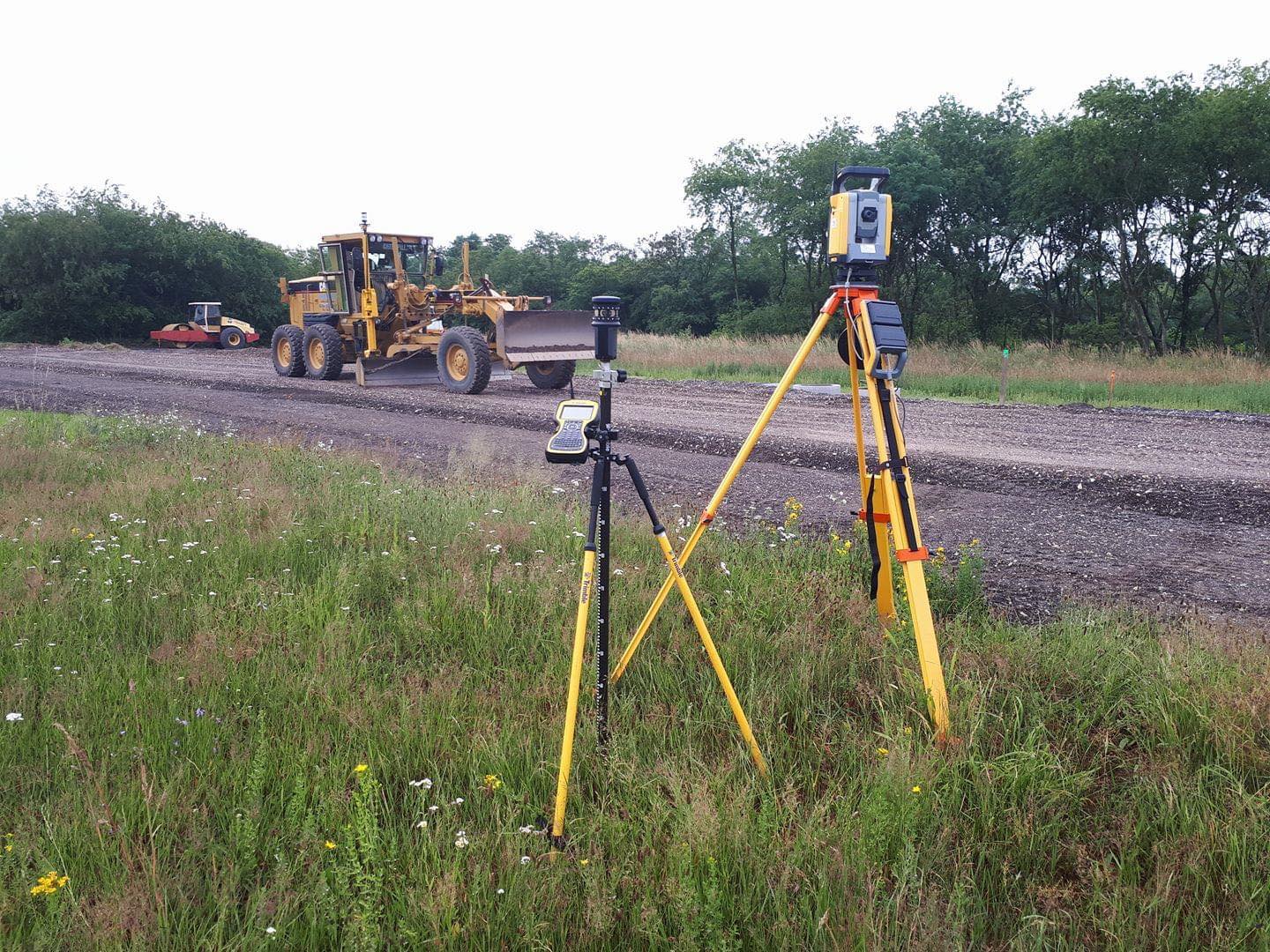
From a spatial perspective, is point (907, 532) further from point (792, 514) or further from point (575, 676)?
point (792, 514)

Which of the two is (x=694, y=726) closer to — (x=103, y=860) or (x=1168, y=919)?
(x=1168, y=919)

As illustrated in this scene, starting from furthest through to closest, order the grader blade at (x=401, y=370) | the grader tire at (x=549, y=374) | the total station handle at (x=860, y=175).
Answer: the grader blade at (x=401, y=370) → the grader tire at (x=549, y=374) → the total station handle at (x=860, y=175)

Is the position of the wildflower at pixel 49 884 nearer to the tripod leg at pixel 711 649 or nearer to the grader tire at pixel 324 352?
the tripod leg at pixel 711 649

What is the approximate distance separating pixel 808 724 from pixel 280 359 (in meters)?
19.1

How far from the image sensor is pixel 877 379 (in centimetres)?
312

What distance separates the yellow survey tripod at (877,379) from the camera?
2.94 metres

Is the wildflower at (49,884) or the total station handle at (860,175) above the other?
the total station handle at (860,175)

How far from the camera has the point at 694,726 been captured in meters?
3.22

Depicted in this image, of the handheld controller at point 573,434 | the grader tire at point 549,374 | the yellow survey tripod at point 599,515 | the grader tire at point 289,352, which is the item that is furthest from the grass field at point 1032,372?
the handheld controller at point 573,434

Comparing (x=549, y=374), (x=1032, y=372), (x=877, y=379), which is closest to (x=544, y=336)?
(x=549, y=374)

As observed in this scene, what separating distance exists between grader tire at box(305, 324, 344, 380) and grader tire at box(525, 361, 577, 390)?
13.5ft

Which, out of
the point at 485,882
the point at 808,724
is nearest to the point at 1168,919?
the point at 808,724

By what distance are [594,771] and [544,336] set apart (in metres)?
13.1

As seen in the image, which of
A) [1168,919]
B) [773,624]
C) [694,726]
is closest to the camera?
[1168,919]
